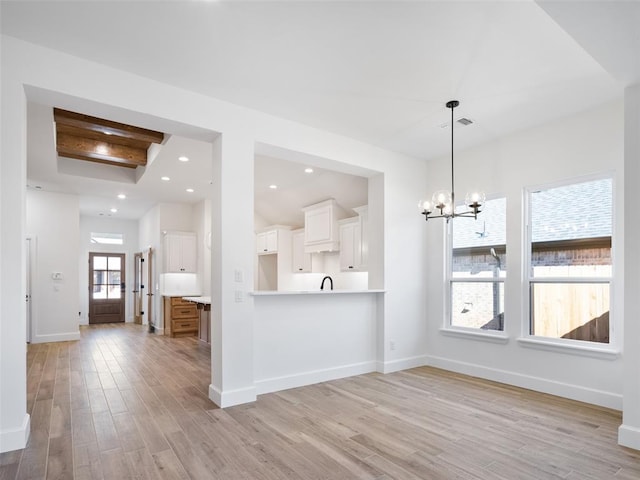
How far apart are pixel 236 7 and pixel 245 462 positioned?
296 centimetres

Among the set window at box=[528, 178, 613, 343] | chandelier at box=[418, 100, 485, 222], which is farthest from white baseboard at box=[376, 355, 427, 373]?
chandelier at box=[418, 100, 485, 222]

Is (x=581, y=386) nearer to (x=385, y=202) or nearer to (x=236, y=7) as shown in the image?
(x=385, y=202)

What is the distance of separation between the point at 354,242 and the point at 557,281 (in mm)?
3025

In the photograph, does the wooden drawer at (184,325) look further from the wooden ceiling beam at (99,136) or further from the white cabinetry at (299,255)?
the wooden ceiling beam at (99,136)

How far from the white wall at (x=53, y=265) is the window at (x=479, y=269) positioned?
706 centimetres

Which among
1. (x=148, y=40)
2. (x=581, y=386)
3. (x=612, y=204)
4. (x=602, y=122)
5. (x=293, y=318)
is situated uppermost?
(x=148, y=40)

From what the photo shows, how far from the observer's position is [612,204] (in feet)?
12.5

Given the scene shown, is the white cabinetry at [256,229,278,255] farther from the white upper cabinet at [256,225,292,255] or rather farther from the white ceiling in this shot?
the white ceiling

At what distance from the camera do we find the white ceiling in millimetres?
2469

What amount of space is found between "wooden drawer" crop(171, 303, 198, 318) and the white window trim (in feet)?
20.4

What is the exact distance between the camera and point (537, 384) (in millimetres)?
4234

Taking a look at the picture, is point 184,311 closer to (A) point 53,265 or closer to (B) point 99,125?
(A) point 53,265

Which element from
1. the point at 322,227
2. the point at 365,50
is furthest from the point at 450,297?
the point at 365,50

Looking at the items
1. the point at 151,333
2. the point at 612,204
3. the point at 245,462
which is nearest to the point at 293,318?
the point at 245,462
